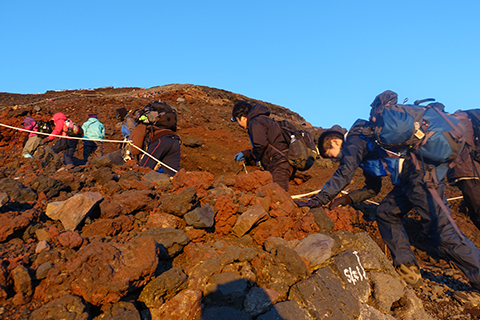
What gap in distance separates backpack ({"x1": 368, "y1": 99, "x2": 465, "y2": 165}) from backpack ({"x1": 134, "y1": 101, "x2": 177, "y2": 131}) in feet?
11.2

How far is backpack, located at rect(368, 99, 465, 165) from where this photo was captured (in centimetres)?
328

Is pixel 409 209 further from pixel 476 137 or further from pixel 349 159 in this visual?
pixel 476 137

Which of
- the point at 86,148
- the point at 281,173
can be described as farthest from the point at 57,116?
the point at 281,173

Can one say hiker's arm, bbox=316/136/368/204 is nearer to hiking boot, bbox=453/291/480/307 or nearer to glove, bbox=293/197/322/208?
glove, bbox=293/197/322/208

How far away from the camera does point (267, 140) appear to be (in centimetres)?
452

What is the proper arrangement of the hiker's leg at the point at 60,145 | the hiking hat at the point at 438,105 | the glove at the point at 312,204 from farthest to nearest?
the hiker's leg at the point at 60,145, the glove at the point at 312,204, the hiking hat at the point at 438,105

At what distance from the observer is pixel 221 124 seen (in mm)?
14938

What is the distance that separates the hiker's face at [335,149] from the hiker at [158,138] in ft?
8.73

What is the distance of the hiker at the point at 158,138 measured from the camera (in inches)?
217

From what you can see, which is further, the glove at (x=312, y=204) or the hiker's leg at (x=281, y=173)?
the hiker's leg at (x=281, y=173)

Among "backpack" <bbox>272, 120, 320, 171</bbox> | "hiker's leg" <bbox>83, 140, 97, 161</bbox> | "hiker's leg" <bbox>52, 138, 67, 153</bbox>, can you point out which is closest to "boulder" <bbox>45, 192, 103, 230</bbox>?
"backpack" <bbox>272, 120, 320, 171</bbox>

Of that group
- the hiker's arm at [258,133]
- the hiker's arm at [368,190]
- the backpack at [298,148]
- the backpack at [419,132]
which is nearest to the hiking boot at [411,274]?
the backpack at [419,132]

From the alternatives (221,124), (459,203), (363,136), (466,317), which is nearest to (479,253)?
(466,317)

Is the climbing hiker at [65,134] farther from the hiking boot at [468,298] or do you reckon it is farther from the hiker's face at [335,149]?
the hiking boot at [468,298]
